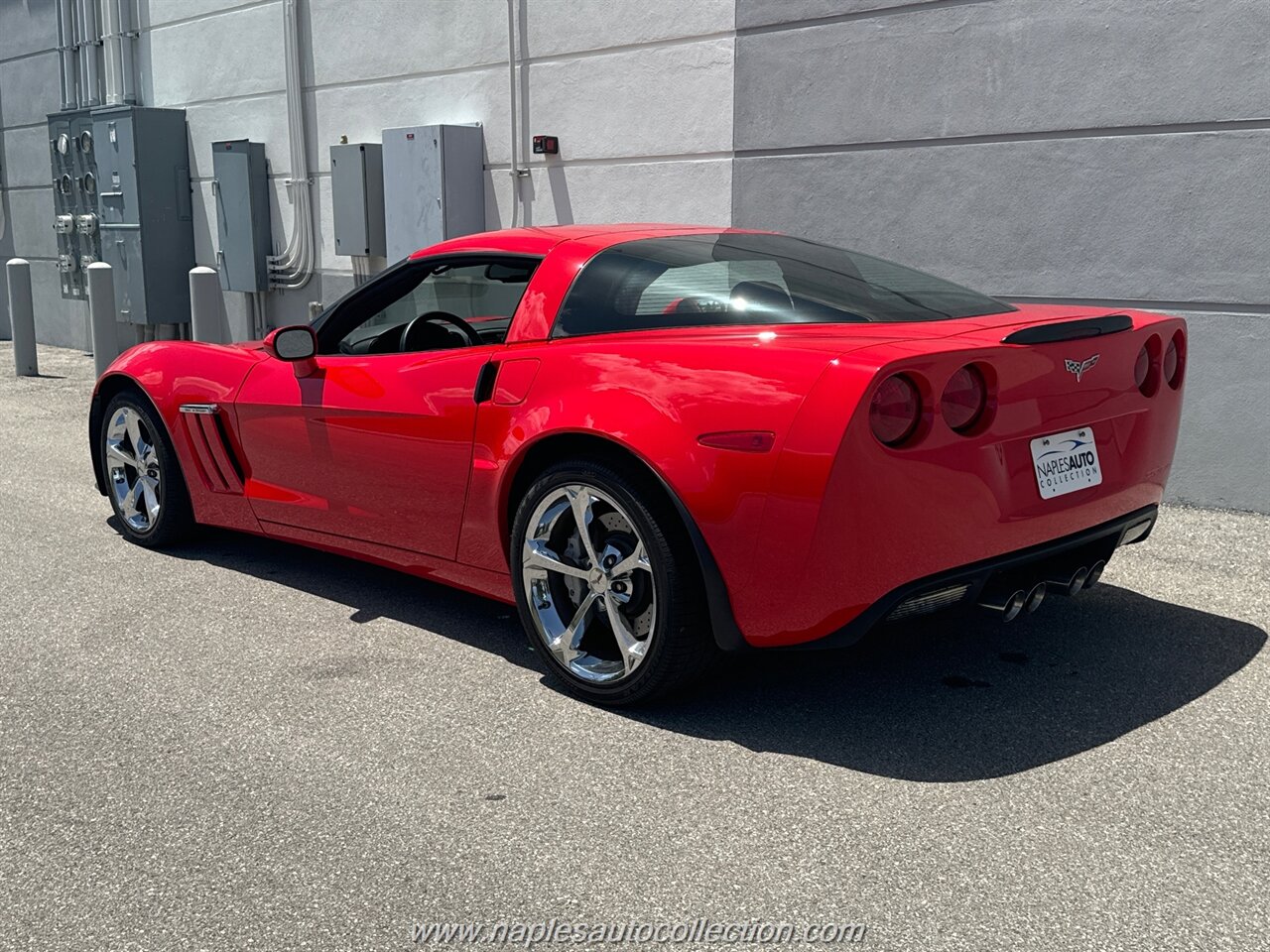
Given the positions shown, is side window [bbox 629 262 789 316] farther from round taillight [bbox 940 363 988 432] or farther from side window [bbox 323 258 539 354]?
round taillight [bbox 940 363 988 432]

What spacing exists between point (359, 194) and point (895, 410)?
8527mm

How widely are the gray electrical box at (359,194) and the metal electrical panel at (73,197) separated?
172 inches

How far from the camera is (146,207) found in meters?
13.4

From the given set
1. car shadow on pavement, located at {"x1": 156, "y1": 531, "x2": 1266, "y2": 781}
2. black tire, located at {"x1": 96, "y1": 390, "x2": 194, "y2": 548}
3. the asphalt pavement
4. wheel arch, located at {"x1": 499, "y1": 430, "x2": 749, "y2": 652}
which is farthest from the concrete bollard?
wheel arch, located at {"x1": 499, "y1": 430, "x2": 749, "y2": 652}

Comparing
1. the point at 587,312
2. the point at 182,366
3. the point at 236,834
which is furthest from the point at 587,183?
the point at 236,834

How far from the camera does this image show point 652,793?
316 cm

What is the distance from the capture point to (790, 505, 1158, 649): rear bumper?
3260 mm

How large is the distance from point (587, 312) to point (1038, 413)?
1342 millimetres

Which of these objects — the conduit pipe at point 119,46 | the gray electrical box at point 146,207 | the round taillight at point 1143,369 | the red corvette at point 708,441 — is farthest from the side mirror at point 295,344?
the conduit pipe at point 119,46

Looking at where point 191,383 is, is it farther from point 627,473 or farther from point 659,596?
point 659,596

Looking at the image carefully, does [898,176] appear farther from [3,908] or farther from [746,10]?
[3,908]

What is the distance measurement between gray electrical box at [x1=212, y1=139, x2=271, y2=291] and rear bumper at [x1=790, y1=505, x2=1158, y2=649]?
10253 mm

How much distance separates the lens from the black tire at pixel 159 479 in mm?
5406

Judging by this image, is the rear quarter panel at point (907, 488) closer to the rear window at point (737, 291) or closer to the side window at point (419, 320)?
the rear window at point (737, 291)
